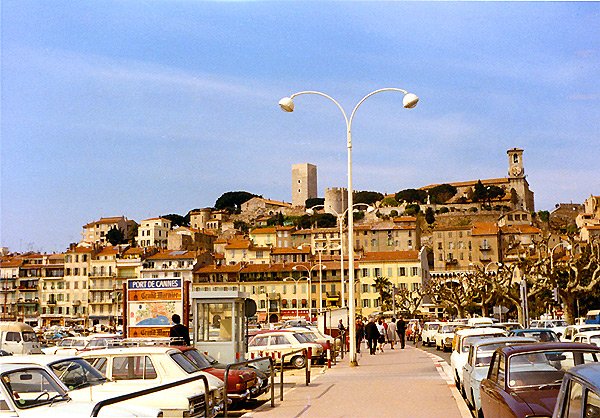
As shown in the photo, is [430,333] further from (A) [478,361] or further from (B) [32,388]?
(B) [32,388]

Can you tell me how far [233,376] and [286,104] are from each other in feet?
45.7

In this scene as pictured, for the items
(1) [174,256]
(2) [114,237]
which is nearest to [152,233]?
(2) [114,237]

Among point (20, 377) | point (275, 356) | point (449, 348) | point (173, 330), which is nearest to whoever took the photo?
point (20, 377)

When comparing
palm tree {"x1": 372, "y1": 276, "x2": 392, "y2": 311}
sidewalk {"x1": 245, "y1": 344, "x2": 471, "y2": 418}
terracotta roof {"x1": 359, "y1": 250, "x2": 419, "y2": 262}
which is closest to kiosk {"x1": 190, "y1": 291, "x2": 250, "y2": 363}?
sidewalk {"x1": 245, "y1": 344, "x2": 471, "y2": 418}

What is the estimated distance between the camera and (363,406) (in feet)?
50.6

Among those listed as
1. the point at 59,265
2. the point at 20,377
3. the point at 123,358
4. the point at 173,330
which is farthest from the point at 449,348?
the point at 59,265

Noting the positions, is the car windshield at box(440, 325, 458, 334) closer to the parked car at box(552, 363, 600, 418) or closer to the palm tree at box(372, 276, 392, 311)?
the parked car at box(552, 363, 600, 418)

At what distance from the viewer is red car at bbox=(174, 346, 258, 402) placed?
49.3 ft

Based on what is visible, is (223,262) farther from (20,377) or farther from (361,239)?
(20,377)

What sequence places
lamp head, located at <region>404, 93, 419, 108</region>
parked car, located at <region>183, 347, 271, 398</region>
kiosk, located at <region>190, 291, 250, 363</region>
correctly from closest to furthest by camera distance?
parked car, located at <region>183, 347, 271, 398</region>
kiosk, located at <region>190, 291, 250, 363</region>
lamp head, located at <region>404, 93, 419, 108</region>

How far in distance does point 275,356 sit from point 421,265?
9588cm

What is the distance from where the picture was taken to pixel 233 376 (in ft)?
53.9

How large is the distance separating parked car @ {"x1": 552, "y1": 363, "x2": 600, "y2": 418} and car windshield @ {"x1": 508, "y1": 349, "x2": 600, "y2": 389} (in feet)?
11.9

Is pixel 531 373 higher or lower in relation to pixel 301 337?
higher
